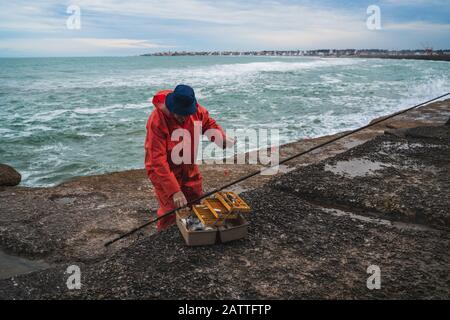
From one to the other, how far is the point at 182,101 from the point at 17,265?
11.9 ft

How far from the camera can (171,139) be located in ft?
12.7

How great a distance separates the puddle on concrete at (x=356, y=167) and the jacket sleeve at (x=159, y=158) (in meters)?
2.94

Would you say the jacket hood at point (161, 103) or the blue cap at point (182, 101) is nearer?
the blue cap at point (182, 101)

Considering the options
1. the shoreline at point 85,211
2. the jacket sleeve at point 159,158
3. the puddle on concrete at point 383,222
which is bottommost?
the shoreline at point 85,211

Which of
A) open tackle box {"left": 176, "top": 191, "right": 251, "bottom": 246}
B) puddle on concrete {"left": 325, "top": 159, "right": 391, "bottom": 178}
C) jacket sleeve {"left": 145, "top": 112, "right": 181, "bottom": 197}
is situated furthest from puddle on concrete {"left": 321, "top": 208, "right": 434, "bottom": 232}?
jacket sleeve {"left": 145, "top": 112, "right": 181, "bottom": 197}

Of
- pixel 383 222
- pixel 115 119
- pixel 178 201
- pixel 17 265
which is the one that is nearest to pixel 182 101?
pixel 178 201

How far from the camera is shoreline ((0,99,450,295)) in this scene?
213 inches

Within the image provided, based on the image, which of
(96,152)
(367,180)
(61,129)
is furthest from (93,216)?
(61,129)

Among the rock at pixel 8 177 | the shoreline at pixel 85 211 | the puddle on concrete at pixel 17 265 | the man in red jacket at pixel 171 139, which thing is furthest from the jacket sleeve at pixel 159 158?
the rock at pixel 8 177

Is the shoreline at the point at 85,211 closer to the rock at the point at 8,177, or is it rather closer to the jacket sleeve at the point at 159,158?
the rock at the point at 8,177

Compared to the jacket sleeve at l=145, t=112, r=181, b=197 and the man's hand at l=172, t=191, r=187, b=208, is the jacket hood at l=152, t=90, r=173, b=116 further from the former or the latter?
the man's hand at l=172, t=191, r=187, b=208

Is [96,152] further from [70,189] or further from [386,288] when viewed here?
[386,288]

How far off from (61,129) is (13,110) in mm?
8305

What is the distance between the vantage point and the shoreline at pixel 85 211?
541 centimetres
